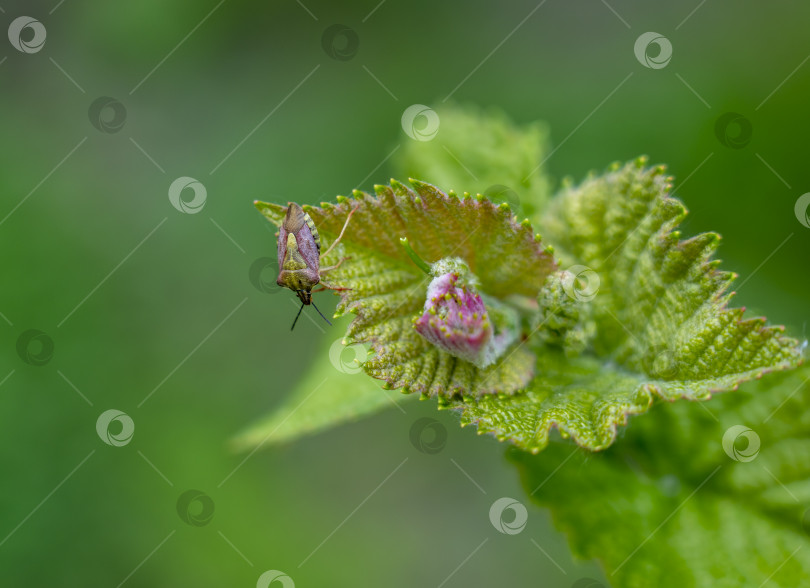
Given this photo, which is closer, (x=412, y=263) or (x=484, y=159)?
(x=412, y=263)

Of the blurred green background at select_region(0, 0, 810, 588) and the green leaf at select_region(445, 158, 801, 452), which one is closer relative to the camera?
the green leaf at select_region(445, 158, 801, 452)

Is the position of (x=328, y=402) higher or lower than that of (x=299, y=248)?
lower

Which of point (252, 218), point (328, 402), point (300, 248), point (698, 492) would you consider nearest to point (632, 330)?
point (698, 492)

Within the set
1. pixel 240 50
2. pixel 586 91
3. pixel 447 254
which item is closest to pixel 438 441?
pixel 447 254

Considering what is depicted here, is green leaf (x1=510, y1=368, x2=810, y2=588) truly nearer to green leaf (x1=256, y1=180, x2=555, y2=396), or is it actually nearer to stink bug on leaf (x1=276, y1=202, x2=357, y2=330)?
green leaf (x1=256, y1=180, x2=555, y2=396)

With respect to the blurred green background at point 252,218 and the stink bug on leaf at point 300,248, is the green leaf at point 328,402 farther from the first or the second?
the blurred green background at point 252,218

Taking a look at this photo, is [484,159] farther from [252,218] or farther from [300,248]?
[252,218]

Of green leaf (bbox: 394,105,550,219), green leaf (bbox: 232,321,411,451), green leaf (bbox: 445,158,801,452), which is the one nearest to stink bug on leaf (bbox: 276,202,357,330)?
green leaf (bbox: 445,158,801,452)
